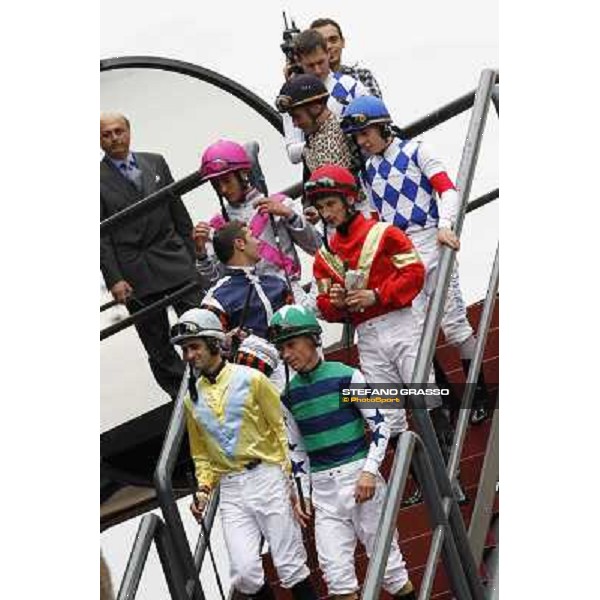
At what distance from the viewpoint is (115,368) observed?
12375mm

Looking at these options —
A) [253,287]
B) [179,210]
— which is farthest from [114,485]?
[253,287]

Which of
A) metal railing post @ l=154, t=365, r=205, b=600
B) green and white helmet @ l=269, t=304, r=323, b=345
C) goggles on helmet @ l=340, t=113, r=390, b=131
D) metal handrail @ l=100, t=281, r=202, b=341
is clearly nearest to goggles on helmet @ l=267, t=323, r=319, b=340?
green and white helmet @ l=269, t=304, r=323, b=345

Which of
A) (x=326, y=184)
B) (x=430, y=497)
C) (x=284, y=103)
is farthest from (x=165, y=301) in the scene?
(x=430, y=497)

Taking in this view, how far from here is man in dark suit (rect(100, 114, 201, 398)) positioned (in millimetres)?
11289

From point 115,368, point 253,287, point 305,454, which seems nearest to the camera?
point 305,454

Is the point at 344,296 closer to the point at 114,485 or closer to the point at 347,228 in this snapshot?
the point at 347,228

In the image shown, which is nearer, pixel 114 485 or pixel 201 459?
pixel 201 459

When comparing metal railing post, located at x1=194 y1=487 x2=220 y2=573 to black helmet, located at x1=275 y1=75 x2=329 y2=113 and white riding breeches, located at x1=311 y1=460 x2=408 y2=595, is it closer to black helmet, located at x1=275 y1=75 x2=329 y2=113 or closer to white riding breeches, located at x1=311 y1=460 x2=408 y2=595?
white riding breeches, located at x1=311 y1=460 x2=408 y2=595

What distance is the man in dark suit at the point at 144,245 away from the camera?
1129 cm

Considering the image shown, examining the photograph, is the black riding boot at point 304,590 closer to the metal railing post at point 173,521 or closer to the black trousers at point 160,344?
the metal railing post at point 173,521

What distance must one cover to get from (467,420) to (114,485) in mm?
2981

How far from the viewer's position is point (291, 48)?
1071 cm

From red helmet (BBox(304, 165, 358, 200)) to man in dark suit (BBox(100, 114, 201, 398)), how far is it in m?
1.68
